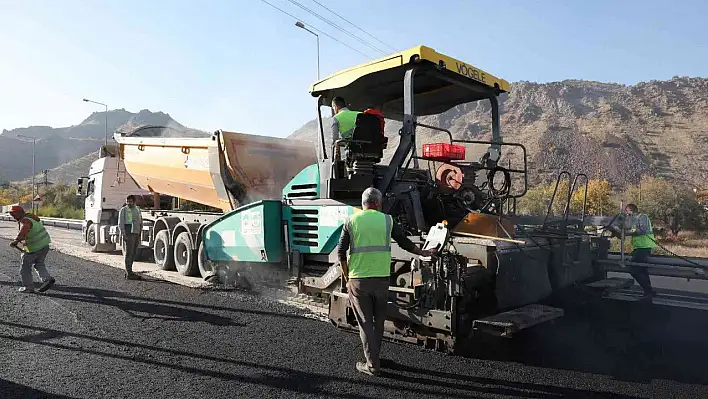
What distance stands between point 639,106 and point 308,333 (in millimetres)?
58479

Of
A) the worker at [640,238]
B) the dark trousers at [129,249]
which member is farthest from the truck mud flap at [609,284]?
the dark trousers at [129,249]

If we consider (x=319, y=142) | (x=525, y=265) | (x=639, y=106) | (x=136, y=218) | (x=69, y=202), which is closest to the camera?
(x=525, y=265)

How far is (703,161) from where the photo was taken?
40.1 m

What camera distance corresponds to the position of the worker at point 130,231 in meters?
8.66

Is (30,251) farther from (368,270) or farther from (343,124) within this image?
(368,270)

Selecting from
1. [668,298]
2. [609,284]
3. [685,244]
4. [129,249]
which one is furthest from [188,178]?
[685,244]

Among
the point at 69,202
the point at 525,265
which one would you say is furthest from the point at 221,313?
A: the point at 69,202

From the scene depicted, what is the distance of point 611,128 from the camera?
48.3m

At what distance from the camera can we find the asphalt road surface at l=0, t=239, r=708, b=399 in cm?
377

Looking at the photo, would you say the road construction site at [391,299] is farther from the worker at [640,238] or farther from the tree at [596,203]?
the tree at [596,203]

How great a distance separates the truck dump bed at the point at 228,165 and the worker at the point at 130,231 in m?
0.94

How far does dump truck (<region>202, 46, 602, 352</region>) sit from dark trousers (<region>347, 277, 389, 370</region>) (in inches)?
21.4

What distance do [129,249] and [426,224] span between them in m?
5.60

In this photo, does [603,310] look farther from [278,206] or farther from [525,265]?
[278,206]
